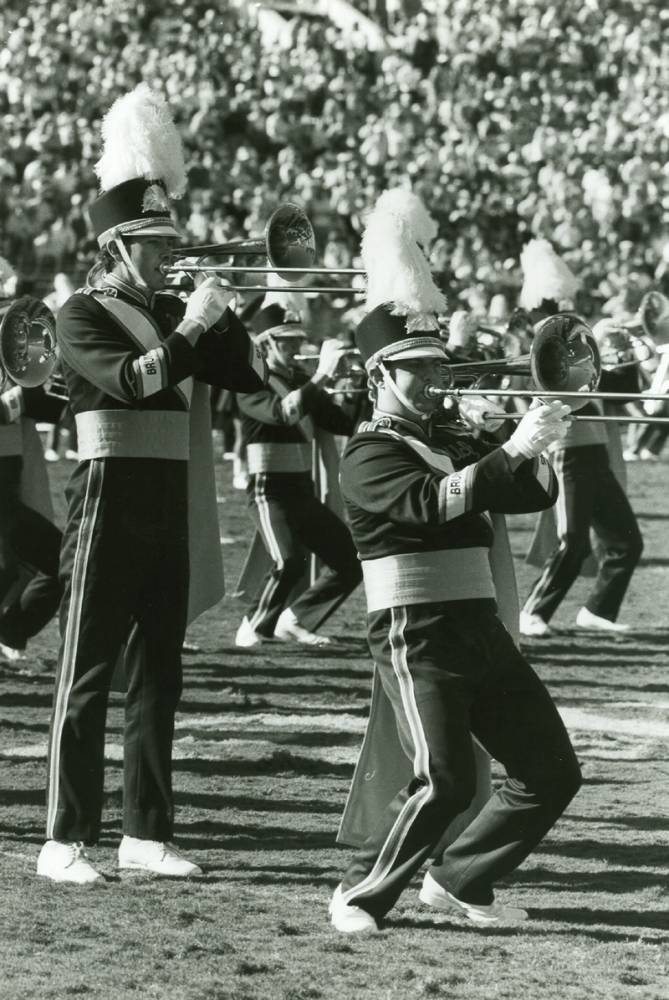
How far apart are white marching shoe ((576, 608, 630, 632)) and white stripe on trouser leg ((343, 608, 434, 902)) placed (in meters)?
5.92

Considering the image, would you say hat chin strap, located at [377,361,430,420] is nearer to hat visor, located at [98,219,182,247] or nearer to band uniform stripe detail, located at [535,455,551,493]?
band uniform stripe detail, located at [535,455,551,493]

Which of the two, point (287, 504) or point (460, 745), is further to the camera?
point (287, 504)

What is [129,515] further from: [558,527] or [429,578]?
[558,527]

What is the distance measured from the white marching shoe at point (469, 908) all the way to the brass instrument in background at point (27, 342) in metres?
2.34

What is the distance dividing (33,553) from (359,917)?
425 cm

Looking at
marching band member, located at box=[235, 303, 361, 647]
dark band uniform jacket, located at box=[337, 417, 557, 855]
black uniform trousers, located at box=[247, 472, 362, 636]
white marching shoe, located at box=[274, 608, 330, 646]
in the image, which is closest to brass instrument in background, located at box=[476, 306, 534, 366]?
marching band member, located at box=[235, 303, 361, 647]

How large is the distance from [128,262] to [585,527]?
5.23 m

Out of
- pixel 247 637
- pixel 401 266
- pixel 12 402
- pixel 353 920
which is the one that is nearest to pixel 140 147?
pixel 401 266

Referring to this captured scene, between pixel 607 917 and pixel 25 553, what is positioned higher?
pixel 25 553

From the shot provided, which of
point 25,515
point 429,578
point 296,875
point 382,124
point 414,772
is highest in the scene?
point 382,124

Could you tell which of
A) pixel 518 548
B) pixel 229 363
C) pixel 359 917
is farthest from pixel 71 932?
pixel 518 548

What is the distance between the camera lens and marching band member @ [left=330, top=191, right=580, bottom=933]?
4938mm

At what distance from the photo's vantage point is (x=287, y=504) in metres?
10.0

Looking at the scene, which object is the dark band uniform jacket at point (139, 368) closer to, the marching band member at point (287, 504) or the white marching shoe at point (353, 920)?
the white marching shoe at point (353, 920)
